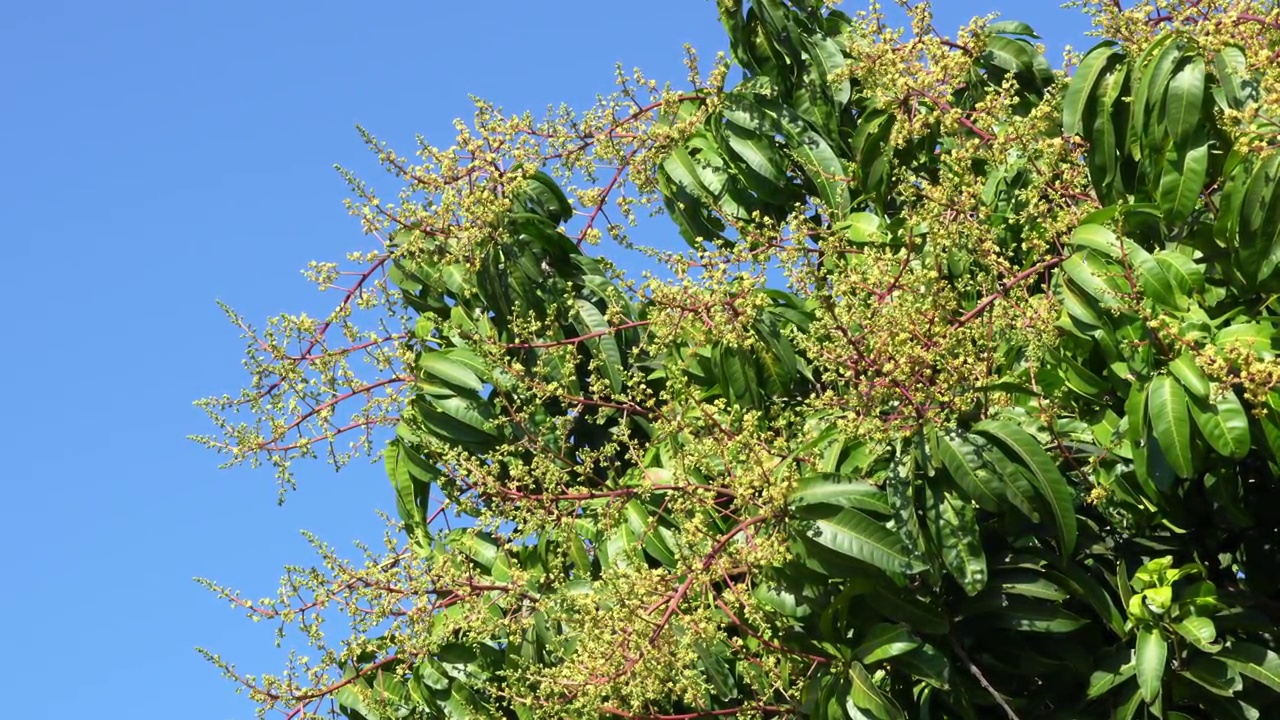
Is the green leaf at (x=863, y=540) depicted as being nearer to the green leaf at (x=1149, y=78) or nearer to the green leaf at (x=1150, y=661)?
the green leaf at (x=1150, y=661)

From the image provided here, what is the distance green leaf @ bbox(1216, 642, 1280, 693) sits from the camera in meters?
2.48

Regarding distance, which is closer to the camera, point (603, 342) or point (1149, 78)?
point (1149, 78)

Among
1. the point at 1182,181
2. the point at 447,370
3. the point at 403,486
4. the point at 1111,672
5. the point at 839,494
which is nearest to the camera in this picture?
the point at 839,494

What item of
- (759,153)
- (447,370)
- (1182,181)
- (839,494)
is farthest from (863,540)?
(759,153)

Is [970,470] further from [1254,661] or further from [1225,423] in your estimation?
[1254,661]

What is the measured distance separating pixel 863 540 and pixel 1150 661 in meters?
0.49

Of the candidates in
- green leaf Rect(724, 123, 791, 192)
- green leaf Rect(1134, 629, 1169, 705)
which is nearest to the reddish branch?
green leaf Rect(1134, 629, 1169, 705)

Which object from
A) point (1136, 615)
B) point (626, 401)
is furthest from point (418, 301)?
point (1136, 615)

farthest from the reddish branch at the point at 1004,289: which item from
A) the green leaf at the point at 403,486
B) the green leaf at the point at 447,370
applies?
the green leaf at the point at 403,486

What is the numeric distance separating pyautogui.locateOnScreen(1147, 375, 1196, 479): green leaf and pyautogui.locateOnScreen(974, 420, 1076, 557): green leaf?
164 millimetres

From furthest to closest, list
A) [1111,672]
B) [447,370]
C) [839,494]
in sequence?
[447,370], [1111,672], [839,494]

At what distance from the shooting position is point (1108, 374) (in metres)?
2.78

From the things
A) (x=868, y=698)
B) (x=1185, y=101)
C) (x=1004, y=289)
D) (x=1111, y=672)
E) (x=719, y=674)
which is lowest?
(x=1111, y=672)

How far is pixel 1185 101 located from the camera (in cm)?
271
